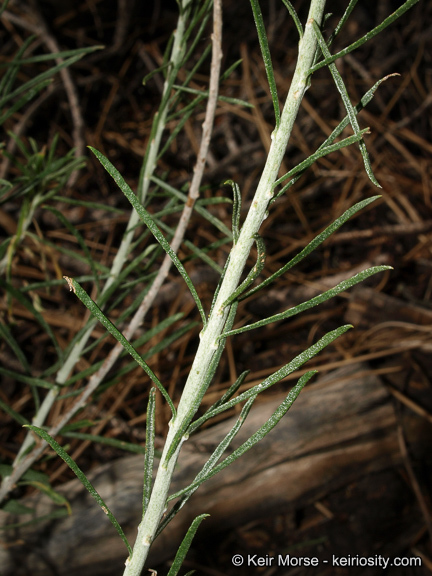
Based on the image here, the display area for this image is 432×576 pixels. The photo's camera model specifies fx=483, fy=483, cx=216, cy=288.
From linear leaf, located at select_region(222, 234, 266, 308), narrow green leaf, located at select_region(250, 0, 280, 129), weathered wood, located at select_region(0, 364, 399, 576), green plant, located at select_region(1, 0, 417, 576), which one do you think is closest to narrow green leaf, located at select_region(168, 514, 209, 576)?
green plant, located at select_region(1, 0, 417, 576)

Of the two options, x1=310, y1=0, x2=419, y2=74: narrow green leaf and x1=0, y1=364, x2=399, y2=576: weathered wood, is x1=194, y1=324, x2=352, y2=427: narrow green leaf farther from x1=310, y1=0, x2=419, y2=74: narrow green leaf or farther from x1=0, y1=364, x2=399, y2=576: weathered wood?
x1=0, y1=364, x2=399, y2=576: weathered wood

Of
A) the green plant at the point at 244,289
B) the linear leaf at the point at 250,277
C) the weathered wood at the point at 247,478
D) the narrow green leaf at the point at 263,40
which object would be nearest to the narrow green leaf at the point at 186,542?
the green plant at the point at 244,289

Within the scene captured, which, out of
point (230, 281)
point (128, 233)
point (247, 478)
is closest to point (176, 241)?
point (128, 233)

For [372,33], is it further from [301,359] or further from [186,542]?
[186,542]

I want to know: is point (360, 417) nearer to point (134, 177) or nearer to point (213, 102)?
point (213, 102)

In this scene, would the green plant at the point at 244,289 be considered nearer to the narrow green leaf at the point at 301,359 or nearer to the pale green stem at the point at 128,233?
the narrow green leaf at the point at 301,359

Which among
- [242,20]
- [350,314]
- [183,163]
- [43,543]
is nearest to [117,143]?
[183,163]
